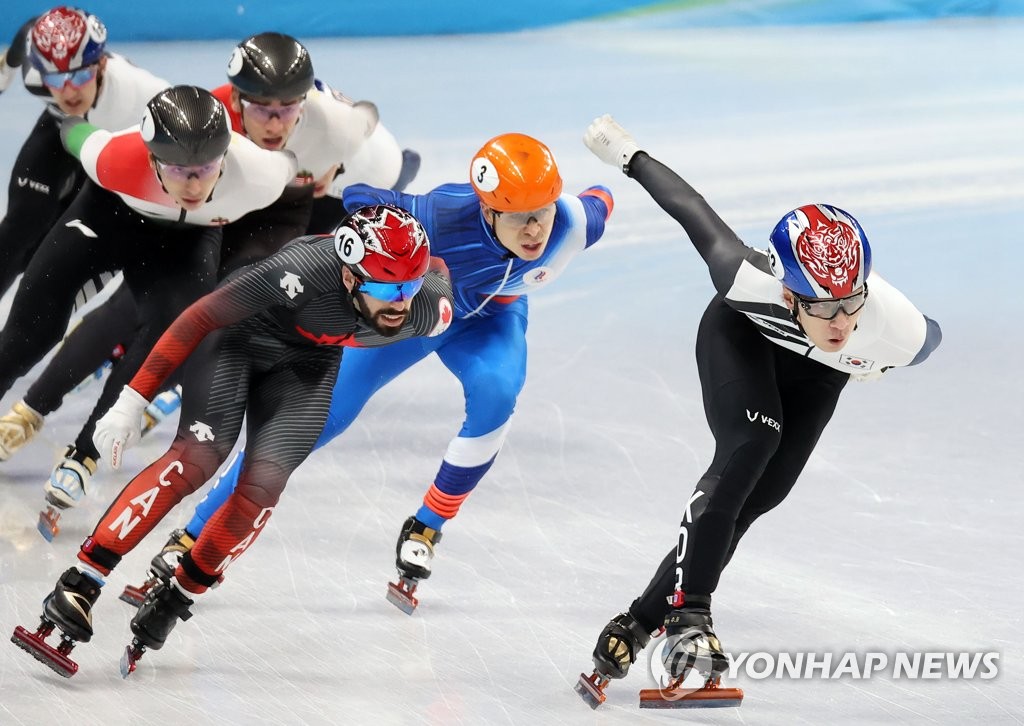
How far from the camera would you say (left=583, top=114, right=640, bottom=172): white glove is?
186 inches

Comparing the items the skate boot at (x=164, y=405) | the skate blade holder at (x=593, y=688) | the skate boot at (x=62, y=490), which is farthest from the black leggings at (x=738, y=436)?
the skate boot at (x=164, y=405)

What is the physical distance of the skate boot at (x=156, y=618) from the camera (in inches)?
178

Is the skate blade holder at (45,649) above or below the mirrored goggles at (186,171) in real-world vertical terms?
below

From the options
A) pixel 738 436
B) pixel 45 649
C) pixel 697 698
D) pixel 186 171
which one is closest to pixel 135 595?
pixel 45 649

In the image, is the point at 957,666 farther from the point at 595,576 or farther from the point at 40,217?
the point at 40,217

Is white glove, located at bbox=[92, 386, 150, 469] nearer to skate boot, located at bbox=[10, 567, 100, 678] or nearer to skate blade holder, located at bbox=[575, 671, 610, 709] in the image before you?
skate boot, located at bbox=[10, 567, 100, 678]

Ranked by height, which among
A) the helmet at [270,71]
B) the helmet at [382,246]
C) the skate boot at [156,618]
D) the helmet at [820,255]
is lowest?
the skate boot at [156,618]

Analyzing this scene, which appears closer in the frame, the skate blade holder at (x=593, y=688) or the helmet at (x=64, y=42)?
the skate blade holder at (x=593, y=688)

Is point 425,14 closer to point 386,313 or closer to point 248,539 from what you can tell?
point 386,313

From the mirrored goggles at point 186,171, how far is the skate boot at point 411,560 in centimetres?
141

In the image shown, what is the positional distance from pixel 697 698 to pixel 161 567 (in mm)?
1888

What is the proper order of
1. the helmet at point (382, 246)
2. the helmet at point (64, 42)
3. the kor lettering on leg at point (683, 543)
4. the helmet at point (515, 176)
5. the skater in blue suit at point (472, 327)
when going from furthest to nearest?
the helmet at point (64, 42)
the skater in blue suit at point (472, 327)
the helmet at point (515, 176)
the helmet at point (382, 246)
the kor lettering on leg at point (683, 543)

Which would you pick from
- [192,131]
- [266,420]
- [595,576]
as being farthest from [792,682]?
[192,131]

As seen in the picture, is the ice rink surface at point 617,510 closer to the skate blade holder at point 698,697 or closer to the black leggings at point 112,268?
the skate blade holder at point 698,697
